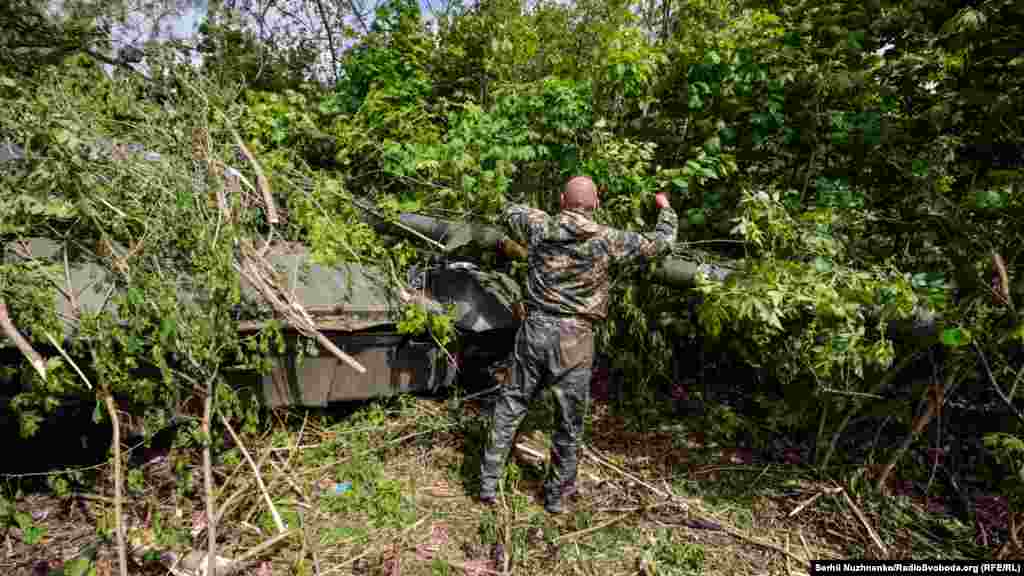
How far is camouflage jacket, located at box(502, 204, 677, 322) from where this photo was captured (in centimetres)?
327

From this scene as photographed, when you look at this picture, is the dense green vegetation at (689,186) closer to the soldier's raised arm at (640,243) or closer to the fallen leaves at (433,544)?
the soldier's raised arm at (640,243)

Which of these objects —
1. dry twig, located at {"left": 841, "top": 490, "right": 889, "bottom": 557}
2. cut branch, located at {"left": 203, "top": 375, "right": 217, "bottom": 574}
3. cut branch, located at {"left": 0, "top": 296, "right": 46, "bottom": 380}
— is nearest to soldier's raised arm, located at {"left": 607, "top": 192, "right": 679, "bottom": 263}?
dry twig, located at {"left": 841, "top": 490, "right": 889, "bottom": 557}

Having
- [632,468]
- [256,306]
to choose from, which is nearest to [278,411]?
[256,306]

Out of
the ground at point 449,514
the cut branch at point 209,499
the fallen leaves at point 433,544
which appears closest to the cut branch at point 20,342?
the cut branch at point 209,499

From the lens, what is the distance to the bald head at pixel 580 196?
3334 millimetres

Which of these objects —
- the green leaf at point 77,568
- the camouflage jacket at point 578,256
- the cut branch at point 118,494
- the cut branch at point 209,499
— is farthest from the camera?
the camouflage jacket at point 578,256

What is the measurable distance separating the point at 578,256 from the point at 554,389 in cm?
82

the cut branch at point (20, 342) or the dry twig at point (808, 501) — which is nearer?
the cut branch at point (20, 342)

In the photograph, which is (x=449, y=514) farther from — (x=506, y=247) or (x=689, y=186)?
(x=689, y=186)

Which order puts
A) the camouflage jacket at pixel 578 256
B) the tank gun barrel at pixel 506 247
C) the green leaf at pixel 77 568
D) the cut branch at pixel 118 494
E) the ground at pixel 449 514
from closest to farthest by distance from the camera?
the cut branch at pixel 118 494 → the green leaf at pixel 77 568 → the ground at pixel 449 514 → the tank gun barrel at pixel 506 247 → the camouflage jacket at pixel 578 256

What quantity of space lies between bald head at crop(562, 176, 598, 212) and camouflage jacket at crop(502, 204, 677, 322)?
0.14ft

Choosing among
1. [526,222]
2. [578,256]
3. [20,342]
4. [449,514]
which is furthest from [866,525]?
[20,342]

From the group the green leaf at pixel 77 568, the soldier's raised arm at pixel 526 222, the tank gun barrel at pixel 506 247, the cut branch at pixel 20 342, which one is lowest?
the green leaf at pixel 77 568

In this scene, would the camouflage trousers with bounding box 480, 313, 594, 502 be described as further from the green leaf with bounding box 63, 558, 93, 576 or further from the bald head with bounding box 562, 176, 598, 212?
the green leaf with bounding box 63, 558, 93, 576
